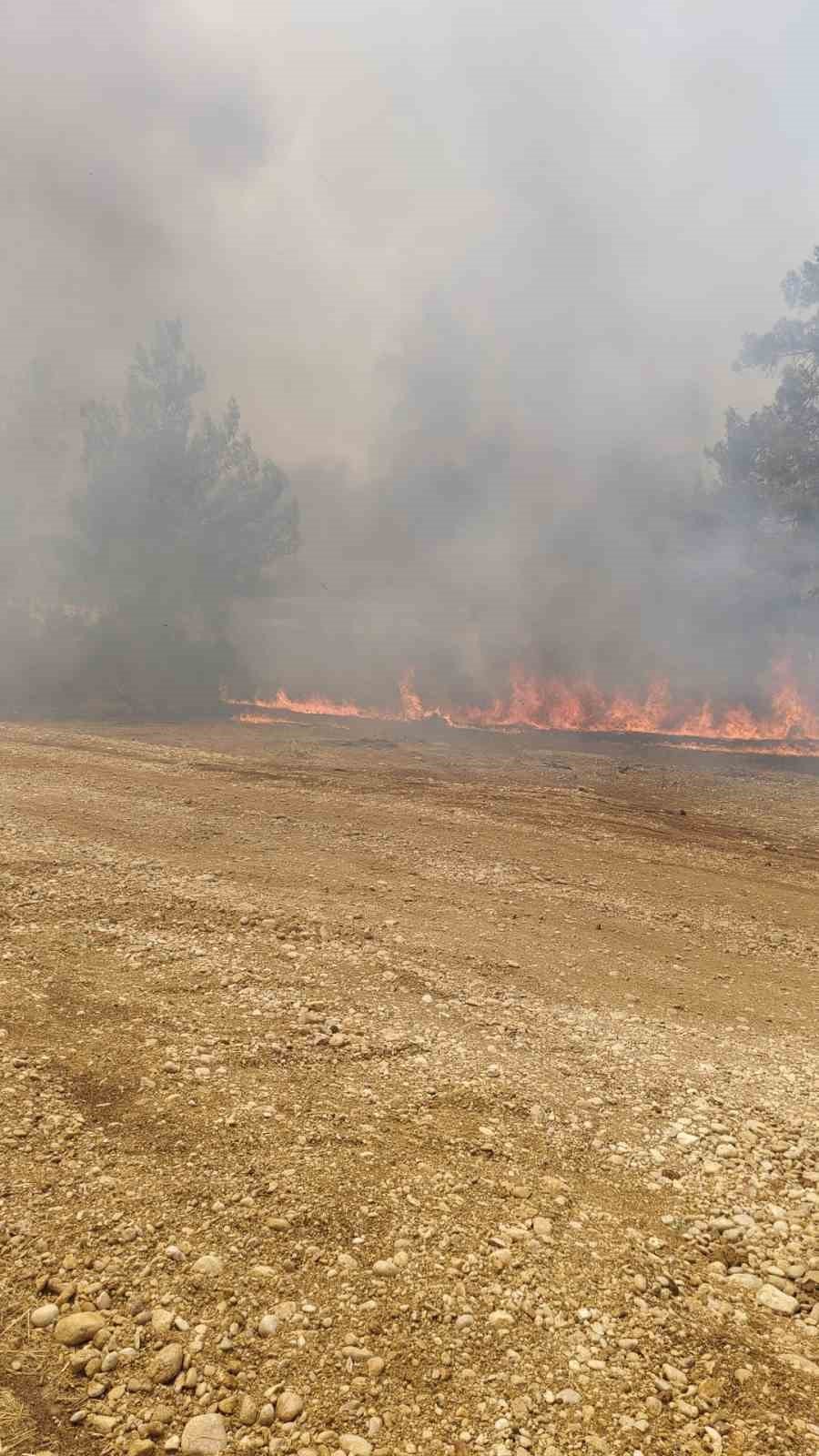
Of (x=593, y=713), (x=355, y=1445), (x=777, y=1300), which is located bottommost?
(x=355, y=1445)

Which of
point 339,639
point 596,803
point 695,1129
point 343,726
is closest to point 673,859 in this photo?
point 596,803

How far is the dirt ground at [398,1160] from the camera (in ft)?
9.89

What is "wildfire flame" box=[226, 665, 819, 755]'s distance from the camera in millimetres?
34844

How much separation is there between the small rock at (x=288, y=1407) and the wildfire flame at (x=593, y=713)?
105ft

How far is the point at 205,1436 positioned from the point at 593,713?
36.5 meters

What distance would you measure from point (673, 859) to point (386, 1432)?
10534mm

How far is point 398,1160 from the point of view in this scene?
4.43 metres

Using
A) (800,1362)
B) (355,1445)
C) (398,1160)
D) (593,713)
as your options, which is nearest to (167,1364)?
(355,1445)

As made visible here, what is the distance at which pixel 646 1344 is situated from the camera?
10.8 feet

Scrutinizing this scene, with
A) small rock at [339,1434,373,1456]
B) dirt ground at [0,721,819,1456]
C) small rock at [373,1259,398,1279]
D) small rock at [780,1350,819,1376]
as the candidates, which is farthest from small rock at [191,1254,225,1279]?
small rock at [780,1350,819,1376]

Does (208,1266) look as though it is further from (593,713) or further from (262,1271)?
(593,713)

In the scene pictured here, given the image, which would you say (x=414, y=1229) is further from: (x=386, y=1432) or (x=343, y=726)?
(x=343, y=726)

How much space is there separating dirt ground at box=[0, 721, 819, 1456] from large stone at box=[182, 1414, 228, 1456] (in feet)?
0.05

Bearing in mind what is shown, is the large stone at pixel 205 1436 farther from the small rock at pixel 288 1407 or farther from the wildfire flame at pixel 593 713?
the wildfire flame at pixel 593 713
